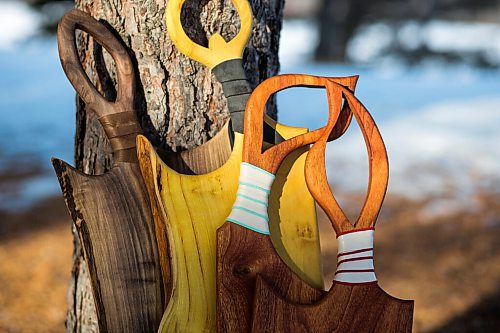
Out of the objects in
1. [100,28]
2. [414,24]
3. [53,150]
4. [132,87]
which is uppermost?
[100,28]

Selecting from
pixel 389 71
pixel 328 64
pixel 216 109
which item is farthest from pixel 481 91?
pixel 216 109

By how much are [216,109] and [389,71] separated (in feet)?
25.0

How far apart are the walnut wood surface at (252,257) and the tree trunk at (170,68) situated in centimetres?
23

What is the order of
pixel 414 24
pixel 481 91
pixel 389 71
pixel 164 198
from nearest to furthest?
pixel 164 198 → pixel 481 91 → pixel 389 71 → pixel 414 24

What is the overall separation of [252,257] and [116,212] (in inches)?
11.8

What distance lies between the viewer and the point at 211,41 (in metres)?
1.22

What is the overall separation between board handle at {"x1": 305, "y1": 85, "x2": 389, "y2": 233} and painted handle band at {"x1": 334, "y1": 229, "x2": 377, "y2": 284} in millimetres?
14

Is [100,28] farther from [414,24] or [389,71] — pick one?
[414,24]

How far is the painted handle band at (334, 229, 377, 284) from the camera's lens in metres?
1.15

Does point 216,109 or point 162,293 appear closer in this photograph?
point 162,293

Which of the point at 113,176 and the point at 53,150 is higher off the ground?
the point at 113,176

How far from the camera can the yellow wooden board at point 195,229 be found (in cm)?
112

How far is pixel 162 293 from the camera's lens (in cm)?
122

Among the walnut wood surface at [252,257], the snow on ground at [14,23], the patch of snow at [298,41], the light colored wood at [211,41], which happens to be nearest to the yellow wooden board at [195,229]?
the walnut wood surface at [252,257]
